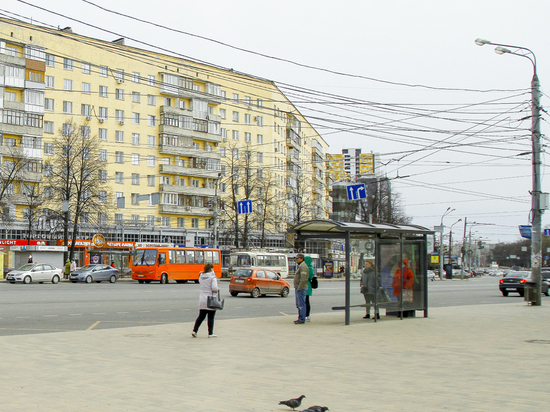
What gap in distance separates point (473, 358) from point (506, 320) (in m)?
8.82

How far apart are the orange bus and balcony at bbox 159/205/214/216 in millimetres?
22726

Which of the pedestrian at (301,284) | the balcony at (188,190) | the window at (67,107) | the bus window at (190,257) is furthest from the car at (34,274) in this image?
the pedestrian at (301,284)

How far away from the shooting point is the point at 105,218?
68750 mm

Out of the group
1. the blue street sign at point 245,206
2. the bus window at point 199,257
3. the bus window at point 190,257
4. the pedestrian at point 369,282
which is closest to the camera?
the pedestrian at point 369,282

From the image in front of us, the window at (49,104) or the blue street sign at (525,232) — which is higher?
the window at (49,104)

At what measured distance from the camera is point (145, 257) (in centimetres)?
4947

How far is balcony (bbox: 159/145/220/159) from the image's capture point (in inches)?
2992

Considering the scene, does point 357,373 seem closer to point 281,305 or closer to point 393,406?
point 393,406

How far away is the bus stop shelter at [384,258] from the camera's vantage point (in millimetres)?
16875

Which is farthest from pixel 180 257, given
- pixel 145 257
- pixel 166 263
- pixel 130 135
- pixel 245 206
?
pixel 130 135

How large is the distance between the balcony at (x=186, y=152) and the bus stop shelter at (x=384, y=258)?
59365 millimetres

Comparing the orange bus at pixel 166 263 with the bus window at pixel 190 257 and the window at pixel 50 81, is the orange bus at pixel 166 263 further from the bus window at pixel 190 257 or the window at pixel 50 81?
the window at pixel 50 81

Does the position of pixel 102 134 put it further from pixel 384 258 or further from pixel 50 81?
pixel 384 258

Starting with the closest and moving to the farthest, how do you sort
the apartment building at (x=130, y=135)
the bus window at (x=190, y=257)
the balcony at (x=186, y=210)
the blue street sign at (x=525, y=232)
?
1. the blue street sign at (x=525, y=232)
2. the bus window at (x=190, y=257)
3. the apartment building at (x=130, y=135)
4. the balcony at (x=186, y=210)
